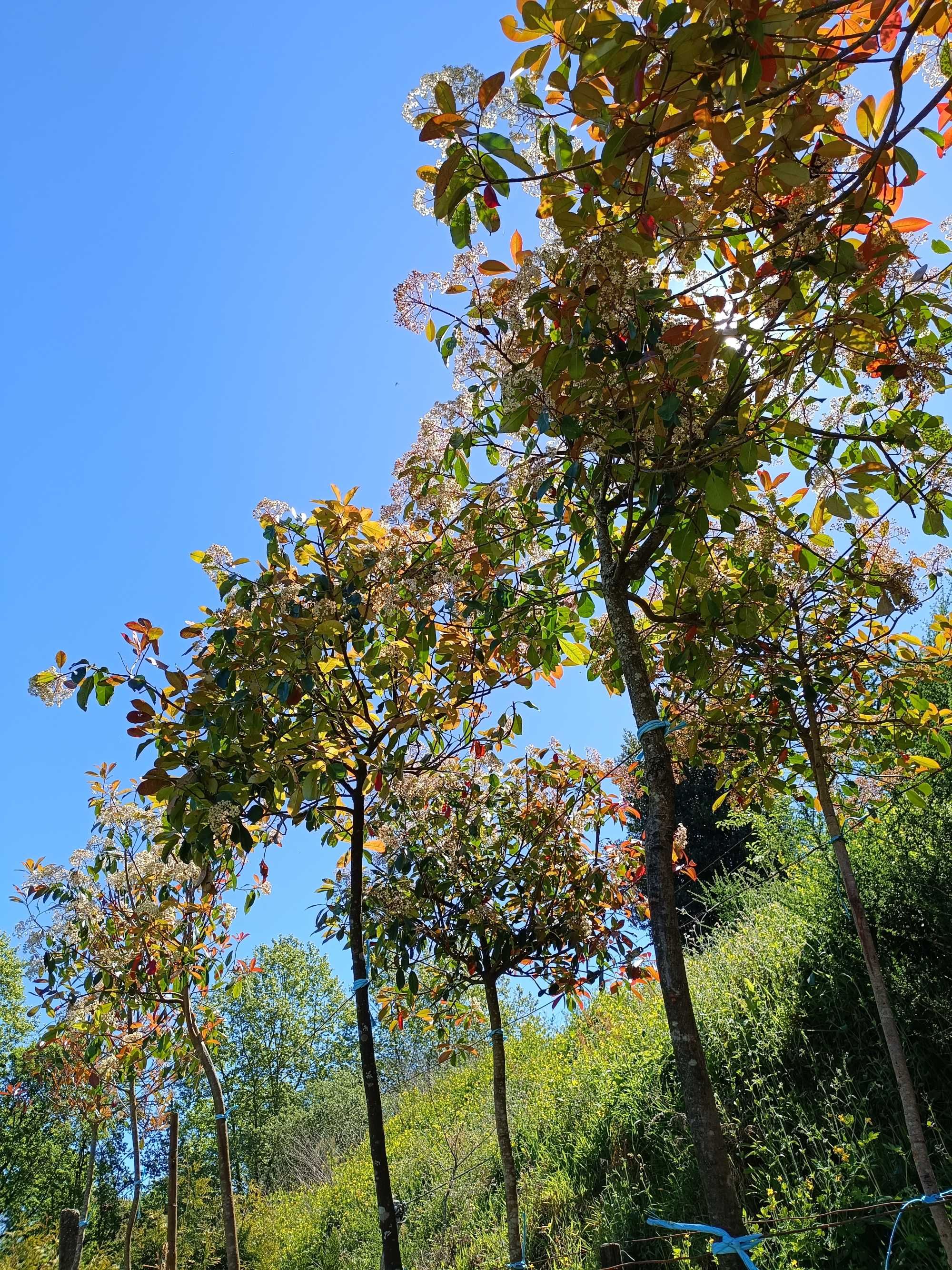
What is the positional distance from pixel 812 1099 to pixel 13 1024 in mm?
20867

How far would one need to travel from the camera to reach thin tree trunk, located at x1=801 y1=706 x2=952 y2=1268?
92.1 inches

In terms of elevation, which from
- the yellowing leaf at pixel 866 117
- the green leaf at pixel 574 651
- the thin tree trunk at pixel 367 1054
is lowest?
the thin tree trunk at pixel 367 1054

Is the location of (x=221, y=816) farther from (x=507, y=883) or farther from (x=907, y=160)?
(x=907, y=160)

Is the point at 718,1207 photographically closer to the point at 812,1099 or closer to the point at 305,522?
the point at 305,522

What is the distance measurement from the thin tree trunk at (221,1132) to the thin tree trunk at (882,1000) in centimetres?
297

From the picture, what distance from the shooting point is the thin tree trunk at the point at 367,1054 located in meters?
2.51

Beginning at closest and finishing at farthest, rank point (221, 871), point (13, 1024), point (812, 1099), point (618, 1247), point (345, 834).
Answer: point (618, 1247) < point (221, 871) < point (345, 834) < point (812, 1099) < point (13, 1024)

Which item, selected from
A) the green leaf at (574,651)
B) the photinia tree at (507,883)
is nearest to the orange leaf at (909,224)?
the green leaf at (574,651)

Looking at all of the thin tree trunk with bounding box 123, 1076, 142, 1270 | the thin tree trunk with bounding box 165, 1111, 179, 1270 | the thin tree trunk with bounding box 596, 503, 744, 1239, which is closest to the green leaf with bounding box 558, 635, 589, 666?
the thin tree trunk with bounding box 596, 503, 744, 1239

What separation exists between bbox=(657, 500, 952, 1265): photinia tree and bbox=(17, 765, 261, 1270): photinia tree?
2.84 metres

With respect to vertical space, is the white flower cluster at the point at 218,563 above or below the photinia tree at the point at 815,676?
above

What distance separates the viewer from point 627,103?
143 cm

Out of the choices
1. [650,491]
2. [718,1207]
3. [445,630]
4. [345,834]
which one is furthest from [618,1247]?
[650,491]

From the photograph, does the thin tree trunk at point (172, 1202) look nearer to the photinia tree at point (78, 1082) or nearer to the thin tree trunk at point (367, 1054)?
the photinia tree at point (78, 1082)
